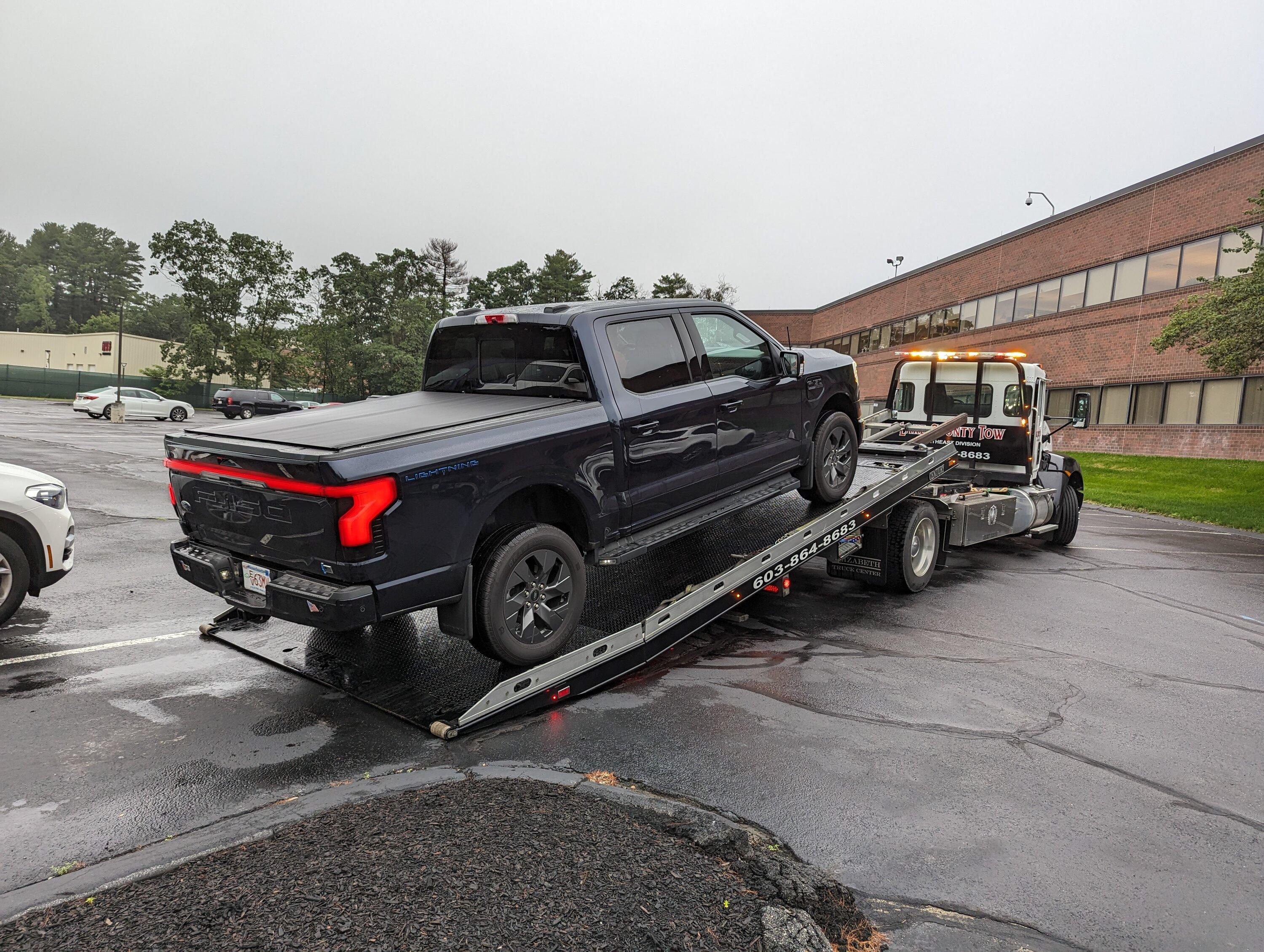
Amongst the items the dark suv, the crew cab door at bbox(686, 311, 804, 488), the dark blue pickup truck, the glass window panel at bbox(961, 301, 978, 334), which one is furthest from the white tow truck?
the dark suv

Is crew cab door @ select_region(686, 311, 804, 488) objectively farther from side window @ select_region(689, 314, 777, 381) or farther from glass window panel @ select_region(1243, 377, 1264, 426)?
glass window panel @ select_region(1243, 377, 1264, 426)

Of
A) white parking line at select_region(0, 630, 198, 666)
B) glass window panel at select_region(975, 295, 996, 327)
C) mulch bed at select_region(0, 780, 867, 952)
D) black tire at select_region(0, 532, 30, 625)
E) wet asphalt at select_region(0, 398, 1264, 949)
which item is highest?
glass window panel at select_region(975, 295, 996, 327)

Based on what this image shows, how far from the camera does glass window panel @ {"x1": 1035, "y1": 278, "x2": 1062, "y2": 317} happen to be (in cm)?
3025

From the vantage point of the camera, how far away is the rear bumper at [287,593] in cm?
364

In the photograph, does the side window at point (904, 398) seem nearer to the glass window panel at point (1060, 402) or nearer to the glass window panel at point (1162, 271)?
the glass window panel at point (1162, 271)

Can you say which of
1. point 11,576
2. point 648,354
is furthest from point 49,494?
point 648,354

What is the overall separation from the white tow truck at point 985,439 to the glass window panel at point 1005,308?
24101mm

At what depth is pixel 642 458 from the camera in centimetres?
490

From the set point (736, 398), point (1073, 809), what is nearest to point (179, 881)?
point (1073, 809)

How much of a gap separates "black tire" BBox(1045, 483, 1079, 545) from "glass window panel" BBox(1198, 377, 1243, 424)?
15.8m

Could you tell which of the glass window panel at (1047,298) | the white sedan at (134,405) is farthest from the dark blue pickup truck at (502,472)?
the white sedan at (134,405)

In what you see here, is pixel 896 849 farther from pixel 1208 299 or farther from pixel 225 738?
pixel 1208 299

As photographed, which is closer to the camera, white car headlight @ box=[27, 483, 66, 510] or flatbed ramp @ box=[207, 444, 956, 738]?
flatbed ramp @ box=[207, 444, 956, 738]

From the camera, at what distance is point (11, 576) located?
548 centimetres
